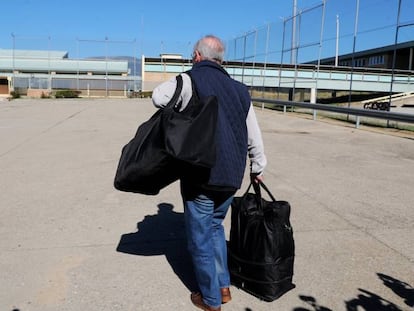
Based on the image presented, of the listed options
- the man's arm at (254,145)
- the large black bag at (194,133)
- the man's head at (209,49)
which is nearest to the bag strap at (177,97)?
→ the large black bag at (194,133)

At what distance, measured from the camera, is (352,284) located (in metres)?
3.88

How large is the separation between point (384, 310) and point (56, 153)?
26.3 ft

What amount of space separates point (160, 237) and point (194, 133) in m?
2.26

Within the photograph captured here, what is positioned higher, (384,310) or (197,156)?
(197,156)

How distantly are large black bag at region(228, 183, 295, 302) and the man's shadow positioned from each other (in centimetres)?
47

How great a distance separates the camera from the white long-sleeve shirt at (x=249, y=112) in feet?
10.4

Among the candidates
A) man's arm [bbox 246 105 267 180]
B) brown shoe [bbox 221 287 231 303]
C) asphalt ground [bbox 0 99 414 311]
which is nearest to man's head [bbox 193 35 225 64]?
man's arm [bbox 246 105 267 180]

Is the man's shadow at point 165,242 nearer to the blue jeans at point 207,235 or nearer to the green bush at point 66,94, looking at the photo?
the blue jeans at point 207,235

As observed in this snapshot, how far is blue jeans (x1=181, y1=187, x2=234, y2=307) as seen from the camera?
3.30m

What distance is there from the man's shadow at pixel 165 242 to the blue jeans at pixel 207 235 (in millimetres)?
402

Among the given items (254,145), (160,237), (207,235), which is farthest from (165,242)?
(254,145)

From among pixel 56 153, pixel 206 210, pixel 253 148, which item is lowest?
pixel 56 153

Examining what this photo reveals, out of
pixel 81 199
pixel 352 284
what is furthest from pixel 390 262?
pixel 81 199

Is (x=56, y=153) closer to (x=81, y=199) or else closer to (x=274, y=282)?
(x=81, y=199)
